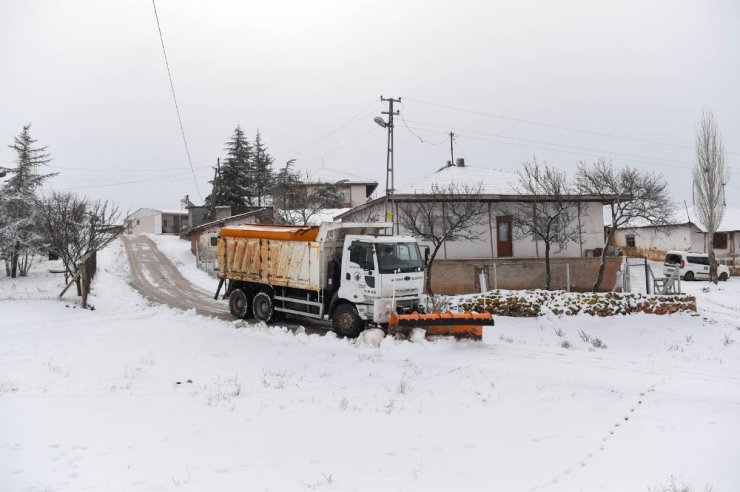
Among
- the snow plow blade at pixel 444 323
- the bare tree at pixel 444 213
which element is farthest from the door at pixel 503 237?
the snow plow blade at pixel 444 323

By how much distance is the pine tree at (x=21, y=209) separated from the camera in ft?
94.5

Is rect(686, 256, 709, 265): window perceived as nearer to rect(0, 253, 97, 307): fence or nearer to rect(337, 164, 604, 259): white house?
rect(337, 164, 604, 259): white house

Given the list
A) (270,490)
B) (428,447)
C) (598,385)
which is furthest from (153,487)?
(598,385)

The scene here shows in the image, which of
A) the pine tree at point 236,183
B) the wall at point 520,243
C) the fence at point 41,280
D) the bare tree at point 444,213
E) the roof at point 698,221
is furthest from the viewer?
the pine tree at point 236,183

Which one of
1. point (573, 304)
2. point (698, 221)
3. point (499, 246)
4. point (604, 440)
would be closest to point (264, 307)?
point (573, 304)

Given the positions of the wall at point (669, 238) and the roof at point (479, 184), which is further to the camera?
the wall at point (669, 238)

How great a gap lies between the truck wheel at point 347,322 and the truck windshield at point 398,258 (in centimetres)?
142

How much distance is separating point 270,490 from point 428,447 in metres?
2.05

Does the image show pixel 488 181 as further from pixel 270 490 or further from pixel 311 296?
pixel 270 490

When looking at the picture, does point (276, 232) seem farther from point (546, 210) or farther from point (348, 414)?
point (546, 210)

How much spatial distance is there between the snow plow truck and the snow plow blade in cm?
2

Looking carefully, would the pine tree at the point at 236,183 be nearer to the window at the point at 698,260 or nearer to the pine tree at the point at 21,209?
the pine tree at the point at 21,209

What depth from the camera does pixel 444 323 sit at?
1197 cm

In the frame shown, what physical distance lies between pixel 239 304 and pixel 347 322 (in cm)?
486
